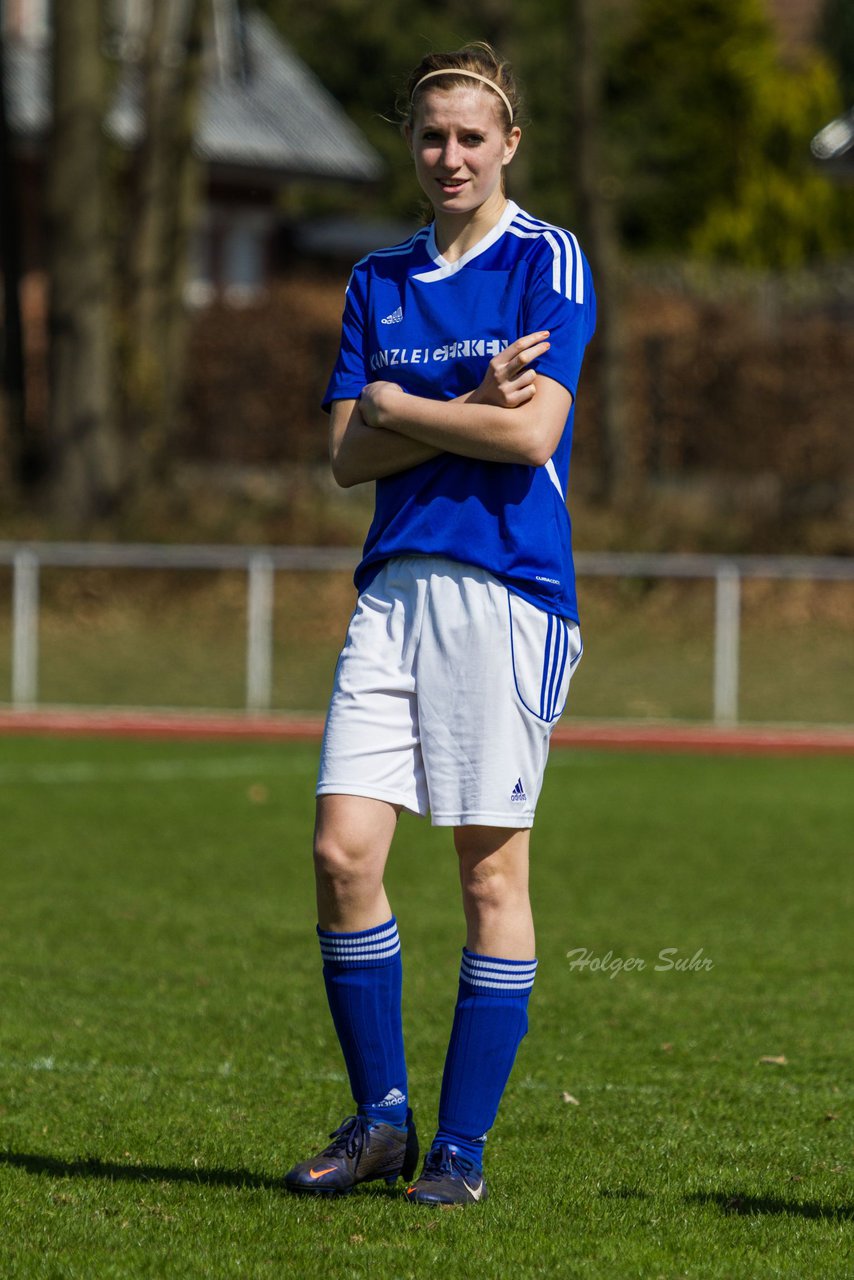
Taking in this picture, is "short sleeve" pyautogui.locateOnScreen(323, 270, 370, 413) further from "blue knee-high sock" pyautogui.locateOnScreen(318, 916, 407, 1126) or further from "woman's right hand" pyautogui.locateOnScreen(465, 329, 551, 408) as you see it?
"blue knee-high sock" pyautogui.locateOnScreen(318, 916, 407, 1126)

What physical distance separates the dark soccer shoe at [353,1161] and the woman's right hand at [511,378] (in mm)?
1475

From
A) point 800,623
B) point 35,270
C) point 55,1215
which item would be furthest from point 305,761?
point 35,270

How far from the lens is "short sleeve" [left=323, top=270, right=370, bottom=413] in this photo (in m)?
4.33

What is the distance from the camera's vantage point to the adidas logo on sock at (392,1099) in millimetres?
4285

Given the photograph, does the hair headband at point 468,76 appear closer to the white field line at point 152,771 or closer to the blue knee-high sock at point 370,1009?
the blue knee-high sock at point 370,1009

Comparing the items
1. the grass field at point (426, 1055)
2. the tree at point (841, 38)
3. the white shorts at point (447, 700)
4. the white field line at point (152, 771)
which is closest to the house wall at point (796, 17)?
the tree at point (841, 38)

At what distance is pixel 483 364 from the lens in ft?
13.7

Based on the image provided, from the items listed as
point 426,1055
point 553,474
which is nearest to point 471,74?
point 553,474

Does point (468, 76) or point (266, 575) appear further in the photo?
point (266, 575)

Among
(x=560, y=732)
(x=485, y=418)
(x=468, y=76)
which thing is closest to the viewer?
(x=485, y=418)

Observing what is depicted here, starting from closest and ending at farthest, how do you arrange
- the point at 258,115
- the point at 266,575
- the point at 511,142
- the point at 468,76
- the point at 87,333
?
the point at 468,76 → the point at 511,142 → the point at 266,575 → the point at 87,333 → the point at 258,115

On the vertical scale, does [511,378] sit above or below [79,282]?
below

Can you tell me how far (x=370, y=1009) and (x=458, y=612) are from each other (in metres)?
0.82

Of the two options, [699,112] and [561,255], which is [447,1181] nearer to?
[561,255]
